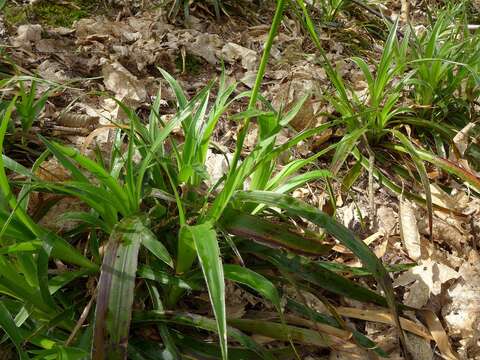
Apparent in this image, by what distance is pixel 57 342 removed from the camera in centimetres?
87

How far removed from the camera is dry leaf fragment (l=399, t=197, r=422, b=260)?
1388 millimetres

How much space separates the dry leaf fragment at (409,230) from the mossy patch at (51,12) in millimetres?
1628

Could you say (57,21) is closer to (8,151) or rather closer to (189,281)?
(8,151)

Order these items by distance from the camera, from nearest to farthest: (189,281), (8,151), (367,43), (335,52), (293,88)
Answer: (189,281)
(8,151)
(293,88)
(335,52)
(367,43)

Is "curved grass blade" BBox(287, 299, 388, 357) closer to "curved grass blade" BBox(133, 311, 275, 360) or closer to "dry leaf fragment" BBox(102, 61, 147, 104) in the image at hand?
"curved grass blade" BBox(133, 311, 275, 360)

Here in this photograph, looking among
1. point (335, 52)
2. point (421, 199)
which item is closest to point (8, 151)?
point (421, 199)

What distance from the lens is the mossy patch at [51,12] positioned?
187 centimetres

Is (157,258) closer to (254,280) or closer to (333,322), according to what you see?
(254,280)

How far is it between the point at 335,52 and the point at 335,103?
88cm

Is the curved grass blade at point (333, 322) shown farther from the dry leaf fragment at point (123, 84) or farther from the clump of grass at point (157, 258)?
the dry leaf fragment at point (123, 84)

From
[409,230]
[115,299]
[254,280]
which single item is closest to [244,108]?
[409,230]

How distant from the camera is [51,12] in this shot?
1.99 meters

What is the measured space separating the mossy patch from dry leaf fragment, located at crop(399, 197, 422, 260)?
163cm

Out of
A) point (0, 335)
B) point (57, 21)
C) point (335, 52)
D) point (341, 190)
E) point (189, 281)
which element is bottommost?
point (0, 335)
